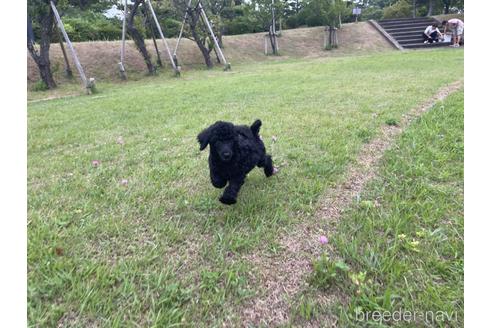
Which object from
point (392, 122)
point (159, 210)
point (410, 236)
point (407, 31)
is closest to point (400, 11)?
point (407, 31)

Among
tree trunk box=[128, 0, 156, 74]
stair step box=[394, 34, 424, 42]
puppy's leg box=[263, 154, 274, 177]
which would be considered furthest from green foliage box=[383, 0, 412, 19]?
puppy's leg box=[263, 154, 274, 177]

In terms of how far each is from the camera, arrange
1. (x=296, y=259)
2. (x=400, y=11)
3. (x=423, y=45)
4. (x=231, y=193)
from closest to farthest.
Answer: (x=296, y=259) < (x=231, y=193) < (x=423, y=45) < (x=400, y=11)

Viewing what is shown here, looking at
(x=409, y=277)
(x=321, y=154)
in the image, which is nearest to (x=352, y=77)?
(x=321, y=154)

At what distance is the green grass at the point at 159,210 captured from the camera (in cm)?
185

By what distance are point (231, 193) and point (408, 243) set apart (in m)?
1.42

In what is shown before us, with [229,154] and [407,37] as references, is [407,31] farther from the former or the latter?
[229,154]

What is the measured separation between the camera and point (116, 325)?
1669mm

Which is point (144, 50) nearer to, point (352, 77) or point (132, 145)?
point (352, 77)

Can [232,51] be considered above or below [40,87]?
above

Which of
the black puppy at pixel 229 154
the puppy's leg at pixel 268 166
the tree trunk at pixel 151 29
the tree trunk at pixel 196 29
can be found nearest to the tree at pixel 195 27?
the tree trunk at pixel 196 29

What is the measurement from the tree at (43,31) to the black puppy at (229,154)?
13.5m

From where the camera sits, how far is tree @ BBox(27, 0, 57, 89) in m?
12.4

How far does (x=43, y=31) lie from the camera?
1296 centimetres

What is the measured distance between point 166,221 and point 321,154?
229 centimetres
